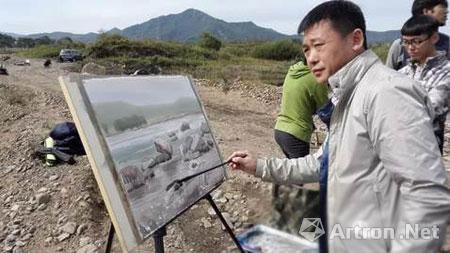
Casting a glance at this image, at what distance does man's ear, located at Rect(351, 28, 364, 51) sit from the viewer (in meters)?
1.55

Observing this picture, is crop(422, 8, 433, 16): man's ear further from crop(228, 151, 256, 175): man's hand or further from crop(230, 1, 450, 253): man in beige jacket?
crop(230, 1, 450, 253): man in beige jacket

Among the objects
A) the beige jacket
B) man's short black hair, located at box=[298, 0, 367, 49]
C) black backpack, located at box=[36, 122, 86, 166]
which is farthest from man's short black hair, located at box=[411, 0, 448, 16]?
black backpack, located at box=[36, 122, 86, 166]

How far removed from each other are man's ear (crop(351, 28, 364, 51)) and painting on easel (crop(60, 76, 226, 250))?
1072 millimetres

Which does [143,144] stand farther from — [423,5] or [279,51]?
[279,51]

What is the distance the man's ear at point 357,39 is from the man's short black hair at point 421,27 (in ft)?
4.93

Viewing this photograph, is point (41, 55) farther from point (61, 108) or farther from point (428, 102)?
point (428, 102)

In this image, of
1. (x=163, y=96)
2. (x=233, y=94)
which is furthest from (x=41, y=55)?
(x=163, y=96)

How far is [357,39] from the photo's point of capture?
1.56 m

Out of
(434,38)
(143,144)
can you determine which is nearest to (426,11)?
(434,38)

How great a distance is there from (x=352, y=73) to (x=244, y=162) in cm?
87

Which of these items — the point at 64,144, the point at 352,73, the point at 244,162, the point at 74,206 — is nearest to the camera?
the point at 352,73

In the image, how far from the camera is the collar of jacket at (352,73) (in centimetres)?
150

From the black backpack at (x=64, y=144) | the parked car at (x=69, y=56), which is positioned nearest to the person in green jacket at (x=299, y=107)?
the black backpack at (x=64, y=144)

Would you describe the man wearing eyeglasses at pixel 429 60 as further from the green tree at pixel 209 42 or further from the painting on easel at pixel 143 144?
the green tree at pixel 209 42
